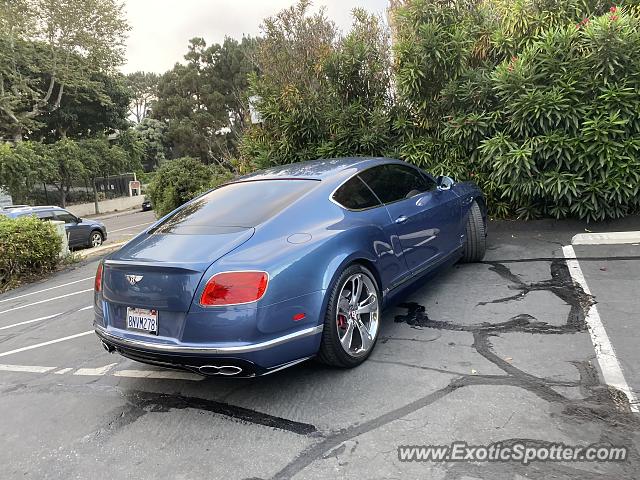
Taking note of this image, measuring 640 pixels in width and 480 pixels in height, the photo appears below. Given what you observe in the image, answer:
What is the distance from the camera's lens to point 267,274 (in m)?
2.97

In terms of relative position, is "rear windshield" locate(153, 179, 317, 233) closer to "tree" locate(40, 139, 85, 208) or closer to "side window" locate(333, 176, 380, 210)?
"side window" locate(333, 176, 380, 210)

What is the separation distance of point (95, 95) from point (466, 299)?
3773 cm

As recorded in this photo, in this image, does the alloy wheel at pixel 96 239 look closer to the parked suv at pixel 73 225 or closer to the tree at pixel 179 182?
the parked suv at pixel 73 225

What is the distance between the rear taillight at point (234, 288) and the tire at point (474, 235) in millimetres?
3333

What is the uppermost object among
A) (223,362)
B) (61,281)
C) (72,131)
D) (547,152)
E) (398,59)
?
(72,131)

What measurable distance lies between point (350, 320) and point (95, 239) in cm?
1562

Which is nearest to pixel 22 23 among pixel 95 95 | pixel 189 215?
pixel 95 95

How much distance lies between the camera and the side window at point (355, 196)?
12.7 feet

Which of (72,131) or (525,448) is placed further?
(72,131)

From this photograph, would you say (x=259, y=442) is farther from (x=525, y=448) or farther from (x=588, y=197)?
(x=588, y=197)

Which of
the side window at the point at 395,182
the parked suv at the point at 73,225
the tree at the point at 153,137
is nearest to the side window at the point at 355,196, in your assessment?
the side window at the point at 395,182

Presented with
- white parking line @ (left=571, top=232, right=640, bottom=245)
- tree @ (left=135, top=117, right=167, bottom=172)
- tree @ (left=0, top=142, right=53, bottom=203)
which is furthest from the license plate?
tree @ (left=135, top=117, right=167, bottom=172)

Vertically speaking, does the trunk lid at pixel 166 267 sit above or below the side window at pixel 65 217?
above

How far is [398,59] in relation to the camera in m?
7.78
